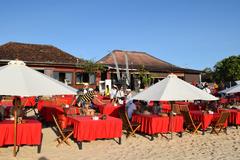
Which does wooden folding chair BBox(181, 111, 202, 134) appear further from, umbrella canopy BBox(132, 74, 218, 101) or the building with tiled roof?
the building with tiled roof

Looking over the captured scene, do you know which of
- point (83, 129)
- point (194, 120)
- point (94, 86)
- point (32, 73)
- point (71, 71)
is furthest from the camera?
point (94, 86)

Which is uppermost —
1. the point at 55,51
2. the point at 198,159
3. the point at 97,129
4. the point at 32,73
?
the point at 55,51

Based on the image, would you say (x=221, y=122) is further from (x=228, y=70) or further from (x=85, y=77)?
(x=228, y=70)

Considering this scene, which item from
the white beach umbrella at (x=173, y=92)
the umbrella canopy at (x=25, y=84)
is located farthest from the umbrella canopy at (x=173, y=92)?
the umbrella canopy at (x=25, y=84)

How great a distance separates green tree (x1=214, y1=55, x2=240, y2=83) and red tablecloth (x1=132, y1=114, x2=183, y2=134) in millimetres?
37711

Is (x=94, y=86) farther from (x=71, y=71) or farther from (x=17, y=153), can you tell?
(x=17, y=153)

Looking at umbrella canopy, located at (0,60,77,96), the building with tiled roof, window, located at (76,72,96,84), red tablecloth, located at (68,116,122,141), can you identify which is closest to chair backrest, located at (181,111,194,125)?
red tablecloth, located at (68,116,122,141)

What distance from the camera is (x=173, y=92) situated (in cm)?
855

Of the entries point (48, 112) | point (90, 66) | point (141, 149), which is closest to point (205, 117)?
point (141, 149)

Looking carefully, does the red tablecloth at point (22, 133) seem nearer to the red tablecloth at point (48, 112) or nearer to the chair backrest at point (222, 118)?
the red tablecloth at point (48, 112)

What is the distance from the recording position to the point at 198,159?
6957mm

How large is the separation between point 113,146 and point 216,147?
8.65 feet

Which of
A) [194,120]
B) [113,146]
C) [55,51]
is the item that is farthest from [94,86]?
[113,146]

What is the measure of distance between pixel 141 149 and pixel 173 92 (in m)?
1.76
